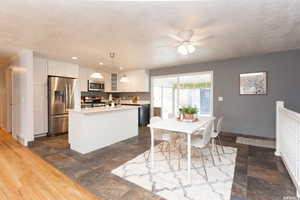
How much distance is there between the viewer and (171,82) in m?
5.50

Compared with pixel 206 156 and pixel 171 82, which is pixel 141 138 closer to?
pixel 206 156

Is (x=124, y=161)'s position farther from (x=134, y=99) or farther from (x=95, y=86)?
(x=95, y=86)

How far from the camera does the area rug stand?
3.28 metres

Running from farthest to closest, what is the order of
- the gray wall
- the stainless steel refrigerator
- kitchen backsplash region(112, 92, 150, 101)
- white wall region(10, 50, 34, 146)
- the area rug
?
kitchen backsplash region(112, 92, 150, 101) < the stainless steel refrigerator < the gray wall < white wall region(10, 50, 34, 146) < the area rug

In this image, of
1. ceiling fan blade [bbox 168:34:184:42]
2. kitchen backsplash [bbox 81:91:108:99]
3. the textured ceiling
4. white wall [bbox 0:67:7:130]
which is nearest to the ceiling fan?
ceiling fan blade [bbox 168:34:184:42]

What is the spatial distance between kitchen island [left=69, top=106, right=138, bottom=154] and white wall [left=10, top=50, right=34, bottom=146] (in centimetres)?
126

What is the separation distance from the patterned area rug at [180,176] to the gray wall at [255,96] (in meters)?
1.88

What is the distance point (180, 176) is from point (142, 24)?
2.45m

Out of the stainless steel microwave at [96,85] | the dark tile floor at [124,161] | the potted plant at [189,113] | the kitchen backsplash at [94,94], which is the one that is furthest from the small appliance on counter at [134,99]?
the potted plant at [189,113]

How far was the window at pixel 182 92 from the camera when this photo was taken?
4.77m

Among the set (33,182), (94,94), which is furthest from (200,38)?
(94,94)

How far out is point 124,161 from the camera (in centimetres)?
253

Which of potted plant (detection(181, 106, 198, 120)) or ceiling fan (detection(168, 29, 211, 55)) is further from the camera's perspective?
potted plant (detection(181, 106, 198, 120))

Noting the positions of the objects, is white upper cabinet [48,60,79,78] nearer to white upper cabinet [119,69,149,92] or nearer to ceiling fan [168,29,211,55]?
white upper cabinet [119,69,149,92]
